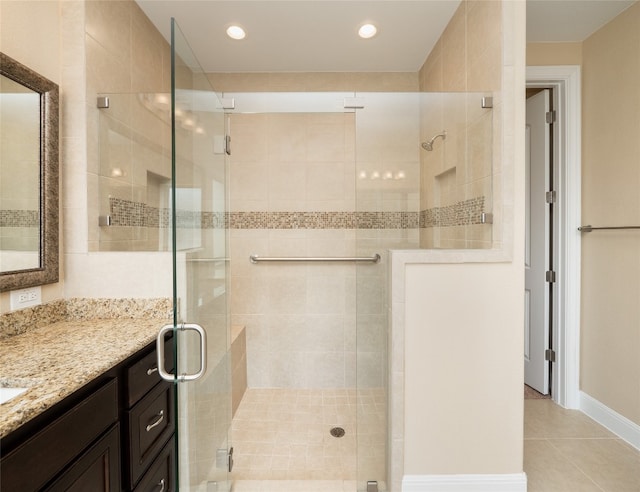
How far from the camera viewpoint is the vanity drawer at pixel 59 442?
28.9 inches

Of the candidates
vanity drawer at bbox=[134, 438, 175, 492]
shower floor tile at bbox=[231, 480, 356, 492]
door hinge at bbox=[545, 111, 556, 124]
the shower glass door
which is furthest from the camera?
door hinge at bbox=[545, 111, 556, 124]

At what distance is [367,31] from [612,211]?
192cm

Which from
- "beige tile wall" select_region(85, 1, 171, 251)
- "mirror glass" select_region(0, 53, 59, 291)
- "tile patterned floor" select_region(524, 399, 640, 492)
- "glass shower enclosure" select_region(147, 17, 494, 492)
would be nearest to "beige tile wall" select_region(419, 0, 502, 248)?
"glass shower enclosure" select_region(147, 17, 494, 492)

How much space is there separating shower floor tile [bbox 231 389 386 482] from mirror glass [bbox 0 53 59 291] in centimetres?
136

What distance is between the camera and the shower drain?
2.15 m

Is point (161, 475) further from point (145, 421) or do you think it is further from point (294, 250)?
point (294, 250)

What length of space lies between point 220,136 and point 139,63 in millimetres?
1130

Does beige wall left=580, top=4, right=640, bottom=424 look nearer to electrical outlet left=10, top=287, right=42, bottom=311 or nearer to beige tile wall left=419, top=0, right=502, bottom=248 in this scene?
beige tile wall left=419, top=0, right=502, bottom=248

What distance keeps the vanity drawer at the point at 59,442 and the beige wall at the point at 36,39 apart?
635mm

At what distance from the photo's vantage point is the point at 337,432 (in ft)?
7.14

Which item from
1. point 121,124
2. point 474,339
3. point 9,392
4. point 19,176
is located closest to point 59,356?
point 9,392

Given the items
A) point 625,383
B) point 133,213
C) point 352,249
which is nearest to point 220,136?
point 133,213

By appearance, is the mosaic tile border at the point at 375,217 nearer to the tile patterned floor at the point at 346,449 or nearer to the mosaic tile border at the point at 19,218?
the mosaic tile border at the point at 19,218

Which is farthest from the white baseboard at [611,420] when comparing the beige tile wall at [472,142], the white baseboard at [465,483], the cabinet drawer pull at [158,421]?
the cabinet drawer pull at [158,421]
